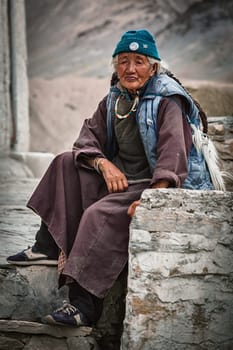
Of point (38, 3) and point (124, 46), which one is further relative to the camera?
point (38, 3)

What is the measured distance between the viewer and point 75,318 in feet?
11.6

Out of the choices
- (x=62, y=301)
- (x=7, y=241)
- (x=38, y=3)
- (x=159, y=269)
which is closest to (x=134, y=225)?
(x=159, y=269)

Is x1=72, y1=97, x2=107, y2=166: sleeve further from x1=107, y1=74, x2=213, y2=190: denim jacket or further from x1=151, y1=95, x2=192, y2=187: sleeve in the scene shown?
x1=151, y1=95, x2=192, y2=187: sleeve

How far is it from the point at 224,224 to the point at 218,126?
1.92 meters

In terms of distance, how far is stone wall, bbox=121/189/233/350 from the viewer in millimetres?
3328

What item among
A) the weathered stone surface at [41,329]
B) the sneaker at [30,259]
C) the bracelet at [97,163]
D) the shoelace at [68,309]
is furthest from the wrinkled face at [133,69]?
the weathered stone surface at [41,329]

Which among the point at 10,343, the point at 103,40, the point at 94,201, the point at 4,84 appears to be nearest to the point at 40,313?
the point at 10,343

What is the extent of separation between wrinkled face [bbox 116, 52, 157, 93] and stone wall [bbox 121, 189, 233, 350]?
0.79 metres

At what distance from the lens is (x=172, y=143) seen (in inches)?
143

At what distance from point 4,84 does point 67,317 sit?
19.1 ft

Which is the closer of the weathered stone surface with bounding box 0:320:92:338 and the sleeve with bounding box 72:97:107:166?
the weathered stone surface with bounding box 0:320:92:338

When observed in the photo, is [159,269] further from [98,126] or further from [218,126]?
[218,126]

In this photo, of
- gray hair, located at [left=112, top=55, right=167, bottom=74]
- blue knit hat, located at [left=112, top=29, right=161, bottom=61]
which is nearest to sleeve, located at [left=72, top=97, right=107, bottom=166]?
gray hair, located at [left=112, top=55, right=167, bottom=74]

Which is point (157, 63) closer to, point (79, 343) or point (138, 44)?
point (138, 44)
